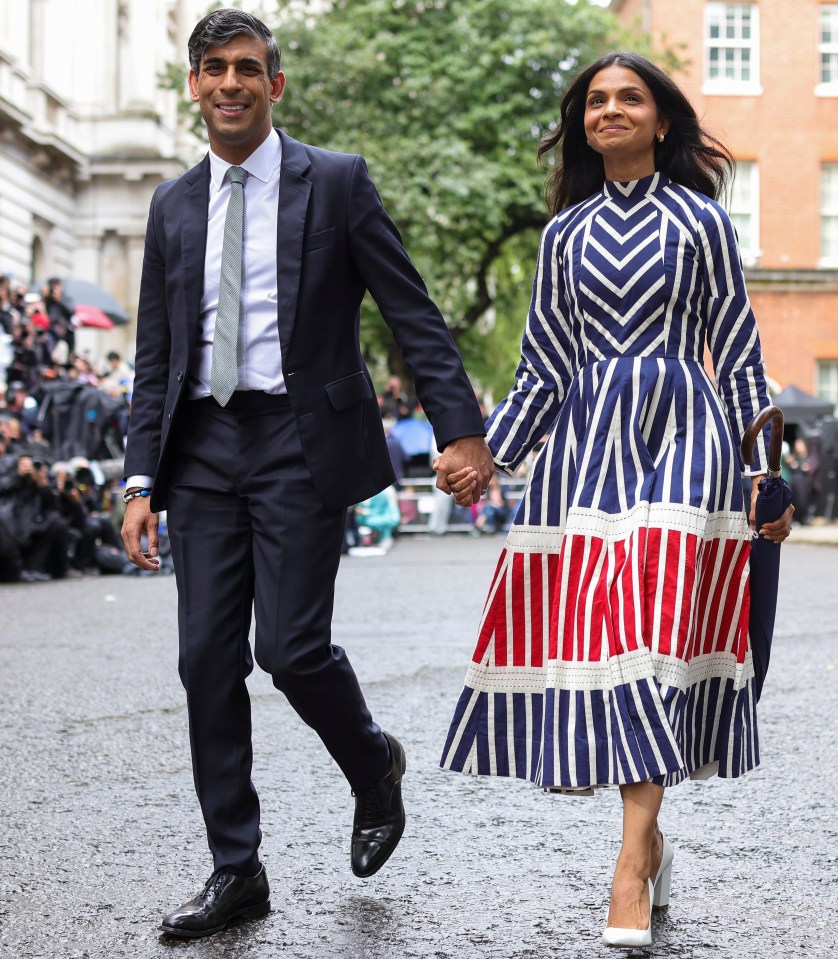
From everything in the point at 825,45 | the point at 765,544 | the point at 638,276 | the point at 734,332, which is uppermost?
the point at 825,45

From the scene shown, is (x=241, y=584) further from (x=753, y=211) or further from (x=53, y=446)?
(x=753, y=211)

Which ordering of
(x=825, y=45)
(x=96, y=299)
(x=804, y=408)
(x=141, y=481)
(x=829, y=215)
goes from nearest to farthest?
(x=141, y=481) < (x=96, y=299) < (x=804, y=408) < (x=829, y=215) < (x=825, y=45)

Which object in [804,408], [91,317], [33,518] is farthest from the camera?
[804,408]

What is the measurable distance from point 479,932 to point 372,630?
6494 millimetres

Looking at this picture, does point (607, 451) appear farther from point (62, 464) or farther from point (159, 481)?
point (62, 464)

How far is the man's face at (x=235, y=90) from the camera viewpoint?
3.68 m

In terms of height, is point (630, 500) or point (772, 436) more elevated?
point (772, 436)

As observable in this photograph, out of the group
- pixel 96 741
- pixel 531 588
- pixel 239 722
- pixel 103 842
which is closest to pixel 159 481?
pixel 239 722

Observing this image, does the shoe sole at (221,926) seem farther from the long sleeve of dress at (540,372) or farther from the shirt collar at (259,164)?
the shirt collar at (259,164)

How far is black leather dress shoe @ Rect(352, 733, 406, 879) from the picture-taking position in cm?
391

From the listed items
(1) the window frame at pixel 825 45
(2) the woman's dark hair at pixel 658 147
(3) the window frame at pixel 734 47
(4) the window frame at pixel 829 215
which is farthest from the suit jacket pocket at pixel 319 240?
(1) the window frame at pixel 825 45

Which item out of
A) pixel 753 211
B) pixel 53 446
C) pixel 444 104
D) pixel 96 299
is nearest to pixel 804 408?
pixel 753 211

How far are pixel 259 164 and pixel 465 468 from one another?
2.84 ft

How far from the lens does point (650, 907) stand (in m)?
3.36
